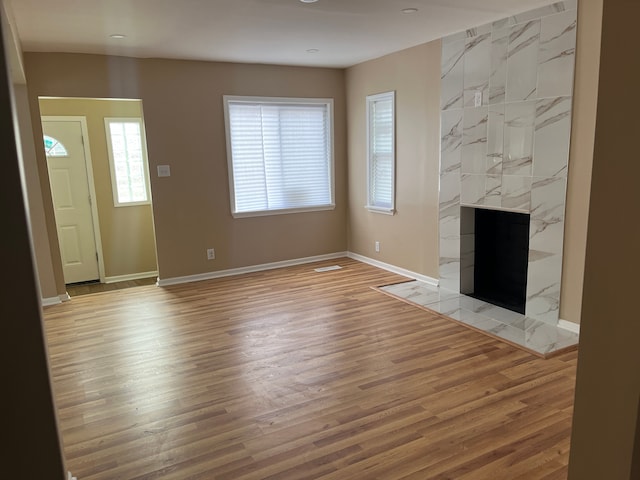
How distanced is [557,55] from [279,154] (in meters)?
3.46

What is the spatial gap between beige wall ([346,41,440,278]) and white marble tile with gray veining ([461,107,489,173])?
0.39 meters

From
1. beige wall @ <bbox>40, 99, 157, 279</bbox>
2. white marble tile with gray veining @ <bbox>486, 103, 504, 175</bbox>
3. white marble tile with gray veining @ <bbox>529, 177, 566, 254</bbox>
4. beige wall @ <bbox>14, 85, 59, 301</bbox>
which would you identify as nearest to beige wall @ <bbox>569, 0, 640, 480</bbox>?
white marble tile with gray veining @ <bbox>529, 177, 566, 254</bbox>

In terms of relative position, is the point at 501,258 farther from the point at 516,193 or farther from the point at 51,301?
the point at 51,301

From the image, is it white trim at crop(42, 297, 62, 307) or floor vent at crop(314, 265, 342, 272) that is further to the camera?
floor vent at crop(314, 265, 342, 272)

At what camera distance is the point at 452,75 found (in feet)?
14.9

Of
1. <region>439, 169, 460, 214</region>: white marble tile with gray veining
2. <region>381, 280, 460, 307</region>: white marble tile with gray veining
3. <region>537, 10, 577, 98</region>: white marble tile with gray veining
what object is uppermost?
<region>537, 10, 577, 98</region>: white marble tile with gray veining

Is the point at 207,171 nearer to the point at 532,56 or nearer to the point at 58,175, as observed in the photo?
the point at 58,175

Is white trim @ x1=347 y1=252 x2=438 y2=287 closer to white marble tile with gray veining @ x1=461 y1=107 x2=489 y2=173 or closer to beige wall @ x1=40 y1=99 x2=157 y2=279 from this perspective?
white marble tile with gray veining @ x1=461 y1=107 x2=489 y2=173

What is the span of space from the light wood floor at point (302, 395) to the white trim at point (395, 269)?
2.49 ft

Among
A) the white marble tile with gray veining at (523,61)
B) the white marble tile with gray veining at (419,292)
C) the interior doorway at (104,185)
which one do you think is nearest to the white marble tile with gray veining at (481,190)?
the white marble tile with gray veining at (523,61)

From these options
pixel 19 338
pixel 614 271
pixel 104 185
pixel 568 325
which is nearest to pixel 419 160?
pixel 568 325

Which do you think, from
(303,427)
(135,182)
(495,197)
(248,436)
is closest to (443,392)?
(303,427)

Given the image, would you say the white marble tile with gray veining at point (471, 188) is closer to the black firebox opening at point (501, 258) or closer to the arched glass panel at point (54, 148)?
the black firebox opening at point (501, 258)

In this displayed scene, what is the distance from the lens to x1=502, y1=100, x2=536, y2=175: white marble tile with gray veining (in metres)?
3.85
